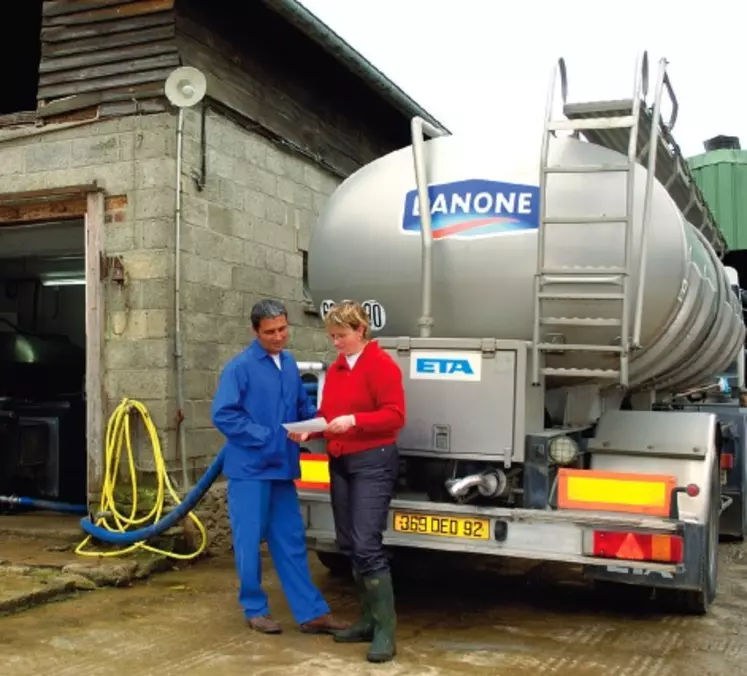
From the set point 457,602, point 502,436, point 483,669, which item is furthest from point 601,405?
point 483,669

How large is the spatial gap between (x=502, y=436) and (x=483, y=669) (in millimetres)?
1130

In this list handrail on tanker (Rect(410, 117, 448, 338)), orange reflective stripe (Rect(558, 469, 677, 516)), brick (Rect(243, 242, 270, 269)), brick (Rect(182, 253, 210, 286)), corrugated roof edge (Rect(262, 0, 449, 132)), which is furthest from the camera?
brick (Rect(243, 242, 270, 269))

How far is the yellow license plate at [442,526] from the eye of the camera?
4512mm

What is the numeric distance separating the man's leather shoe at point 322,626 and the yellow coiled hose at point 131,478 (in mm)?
2059

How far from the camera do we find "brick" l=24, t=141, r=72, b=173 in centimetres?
721

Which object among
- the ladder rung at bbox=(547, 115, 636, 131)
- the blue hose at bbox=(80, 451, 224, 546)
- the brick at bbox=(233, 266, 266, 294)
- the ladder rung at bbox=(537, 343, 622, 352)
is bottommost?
the blue hose at bbox=(80, 451, 224, 546)

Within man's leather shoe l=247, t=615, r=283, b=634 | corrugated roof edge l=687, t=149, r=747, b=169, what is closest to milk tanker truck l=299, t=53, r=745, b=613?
man's leather shoe l=247, t=615, r=283, b=634

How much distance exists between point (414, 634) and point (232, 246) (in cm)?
394

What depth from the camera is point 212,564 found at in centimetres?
648

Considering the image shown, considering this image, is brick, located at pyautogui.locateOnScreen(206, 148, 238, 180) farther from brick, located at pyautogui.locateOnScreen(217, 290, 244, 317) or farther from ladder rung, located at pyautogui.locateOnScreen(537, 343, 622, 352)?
ladder rung, located at pyautogui.locateOnScreen(537, 343, 622, 352)

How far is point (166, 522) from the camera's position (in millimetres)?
6184

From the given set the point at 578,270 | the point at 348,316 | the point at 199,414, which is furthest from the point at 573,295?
the point at 199,414

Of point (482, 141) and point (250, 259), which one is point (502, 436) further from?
point (250, 259)

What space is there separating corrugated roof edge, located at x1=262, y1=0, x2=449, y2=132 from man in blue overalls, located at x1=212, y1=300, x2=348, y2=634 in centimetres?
376
